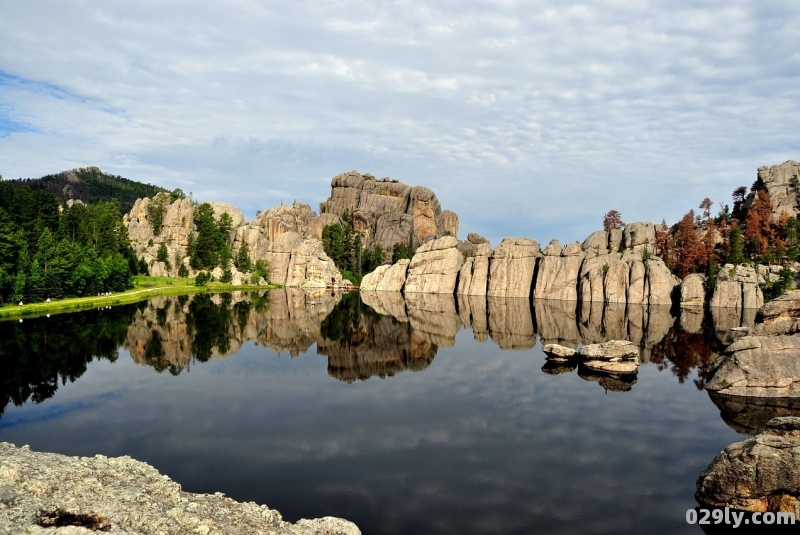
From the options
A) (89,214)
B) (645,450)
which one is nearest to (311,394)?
(645,450)

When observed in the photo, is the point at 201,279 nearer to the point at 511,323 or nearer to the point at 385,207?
the point at 385,207

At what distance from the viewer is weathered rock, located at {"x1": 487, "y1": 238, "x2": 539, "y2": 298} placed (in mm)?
127250

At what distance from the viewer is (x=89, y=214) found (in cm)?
14100

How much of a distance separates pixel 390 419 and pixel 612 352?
2378 centimetres

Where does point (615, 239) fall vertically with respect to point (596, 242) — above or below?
above

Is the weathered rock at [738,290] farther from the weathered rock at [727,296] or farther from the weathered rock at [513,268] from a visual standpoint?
the weathered rock at [513,268]

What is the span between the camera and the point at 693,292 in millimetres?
102438

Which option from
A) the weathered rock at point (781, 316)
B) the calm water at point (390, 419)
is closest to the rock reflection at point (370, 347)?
the calm water at point (390, 419)

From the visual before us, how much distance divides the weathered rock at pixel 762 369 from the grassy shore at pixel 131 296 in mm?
82796

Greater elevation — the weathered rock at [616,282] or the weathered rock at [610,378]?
the weathered rock at [616,282]

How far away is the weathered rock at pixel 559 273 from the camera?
119 metres

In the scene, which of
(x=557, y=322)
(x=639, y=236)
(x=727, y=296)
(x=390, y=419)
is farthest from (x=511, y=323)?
(x=639, y=236)

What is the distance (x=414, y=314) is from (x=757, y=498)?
72084mm

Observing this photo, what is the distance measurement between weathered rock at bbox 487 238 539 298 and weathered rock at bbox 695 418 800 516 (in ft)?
349
